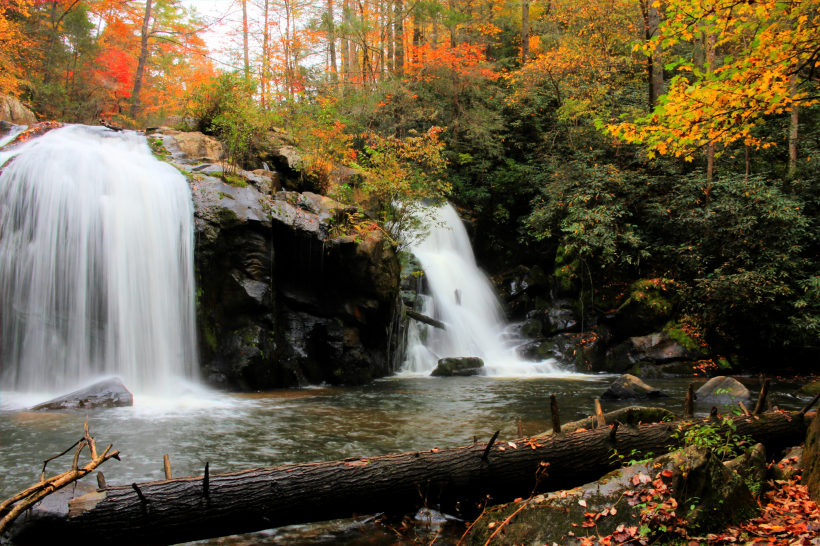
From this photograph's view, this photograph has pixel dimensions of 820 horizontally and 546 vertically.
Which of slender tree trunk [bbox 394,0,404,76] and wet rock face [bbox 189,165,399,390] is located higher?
slender tree trunk [bbox 394,0,404,76]

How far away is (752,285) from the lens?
12781mm

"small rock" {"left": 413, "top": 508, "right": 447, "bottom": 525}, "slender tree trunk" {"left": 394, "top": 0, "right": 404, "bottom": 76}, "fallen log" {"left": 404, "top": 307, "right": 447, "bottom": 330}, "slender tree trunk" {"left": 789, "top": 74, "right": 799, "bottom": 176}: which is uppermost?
"slender tree trunk" {"left": 394, "top": 0, "right": 404, "bottom": 76}

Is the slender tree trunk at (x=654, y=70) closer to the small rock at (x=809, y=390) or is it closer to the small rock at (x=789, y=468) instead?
the small rock at (x=809, y=390)

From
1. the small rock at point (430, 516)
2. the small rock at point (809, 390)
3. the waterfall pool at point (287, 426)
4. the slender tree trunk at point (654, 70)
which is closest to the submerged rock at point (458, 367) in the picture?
the waterfall pool at point (287, 426)

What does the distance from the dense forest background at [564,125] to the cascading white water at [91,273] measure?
360cm

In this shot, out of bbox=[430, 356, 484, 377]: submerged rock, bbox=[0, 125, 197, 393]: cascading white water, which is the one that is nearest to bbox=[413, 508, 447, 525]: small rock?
bbox=[0, 125, 197, 393]: cascading white water

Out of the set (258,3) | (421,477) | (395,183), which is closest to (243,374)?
(395,183)

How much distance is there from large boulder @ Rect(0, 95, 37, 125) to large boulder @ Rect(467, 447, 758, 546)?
17449mm

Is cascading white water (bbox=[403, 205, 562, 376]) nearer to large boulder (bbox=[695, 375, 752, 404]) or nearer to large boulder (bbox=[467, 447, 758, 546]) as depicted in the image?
large boulder (bbox=[695, 375, 752, 404])

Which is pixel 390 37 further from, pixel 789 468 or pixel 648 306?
pixel 789 468

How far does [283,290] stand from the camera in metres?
12.1

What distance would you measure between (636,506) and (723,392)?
22.7 feet

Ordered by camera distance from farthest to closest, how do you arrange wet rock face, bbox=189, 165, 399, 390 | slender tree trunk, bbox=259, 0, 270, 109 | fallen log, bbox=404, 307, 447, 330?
slender tree trunk, bbox=259, 0, 270, 109 → fallen log, bbox=404, 307, 447, 330 → wet rock face, bbox=189, 165, 399, 390

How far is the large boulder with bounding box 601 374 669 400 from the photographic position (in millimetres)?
10031
